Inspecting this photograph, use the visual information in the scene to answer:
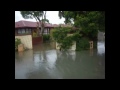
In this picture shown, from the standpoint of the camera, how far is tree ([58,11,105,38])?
27.4 ft

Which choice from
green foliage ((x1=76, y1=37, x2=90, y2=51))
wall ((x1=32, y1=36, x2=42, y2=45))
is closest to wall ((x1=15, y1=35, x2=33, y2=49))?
wall ((x1=32, y1=36, x2=42, y2=45))

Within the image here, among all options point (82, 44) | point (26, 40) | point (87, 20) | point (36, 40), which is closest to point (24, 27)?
point (36, 40)

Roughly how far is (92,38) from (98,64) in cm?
425

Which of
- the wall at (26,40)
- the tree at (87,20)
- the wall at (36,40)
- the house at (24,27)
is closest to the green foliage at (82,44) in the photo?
the tree at (87,20)

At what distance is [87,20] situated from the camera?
849 centimetres

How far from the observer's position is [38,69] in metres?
5.34

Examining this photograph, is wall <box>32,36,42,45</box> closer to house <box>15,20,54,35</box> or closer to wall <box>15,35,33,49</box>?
wall <box>15,35,33,49</box>

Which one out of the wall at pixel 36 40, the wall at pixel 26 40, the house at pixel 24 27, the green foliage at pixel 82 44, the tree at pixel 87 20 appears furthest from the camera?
the house at pixel 24 27

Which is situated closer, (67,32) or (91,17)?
(91,17)

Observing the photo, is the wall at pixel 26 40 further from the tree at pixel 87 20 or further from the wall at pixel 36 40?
the tree at pixel 87 20

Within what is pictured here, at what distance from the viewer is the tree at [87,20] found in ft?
27.4

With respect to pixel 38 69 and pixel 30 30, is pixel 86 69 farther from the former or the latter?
pixel 30 30
